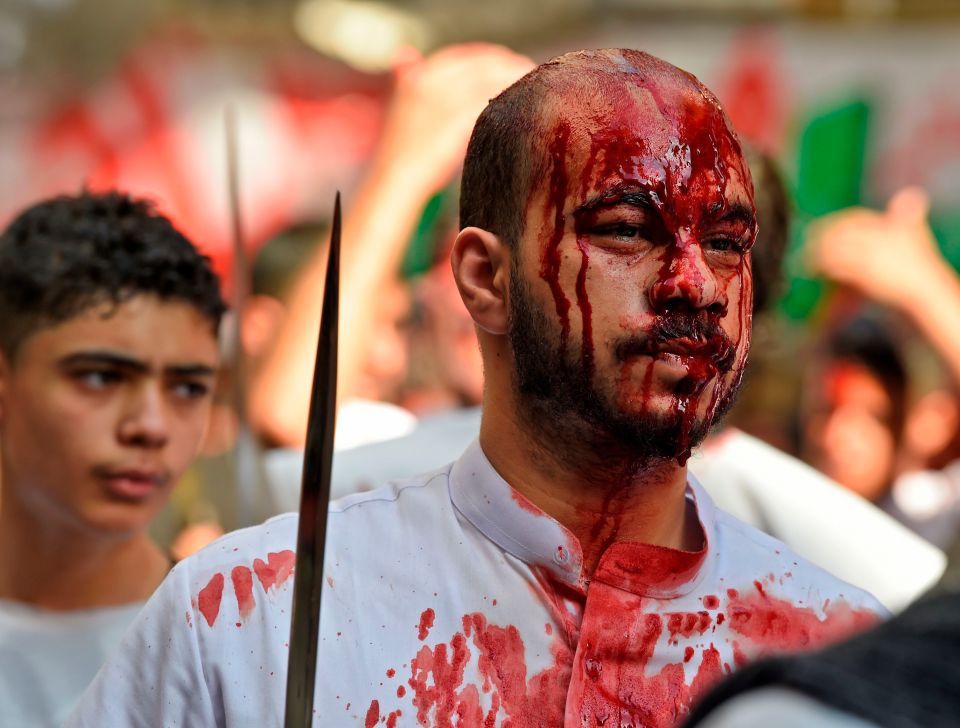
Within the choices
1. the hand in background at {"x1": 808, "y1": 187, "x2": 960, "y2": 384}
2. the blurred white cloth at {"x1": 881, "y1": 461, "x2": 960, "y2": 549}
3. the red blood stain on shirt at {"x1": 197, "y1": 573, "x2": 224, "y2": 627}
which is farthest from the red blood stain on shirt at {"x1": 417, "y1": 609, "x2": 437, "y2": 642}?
the hand in background at {"x1": 808, "y1": 187, "x2": 960, "y2": 384}

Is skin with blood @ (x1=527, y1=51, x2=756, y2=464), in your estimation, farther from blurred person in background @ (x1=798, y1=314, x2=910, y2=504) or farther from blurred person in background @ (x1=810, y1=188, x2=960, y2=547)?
blurred person in background @ (x1=798, y1=314, x2=910, y2=504)

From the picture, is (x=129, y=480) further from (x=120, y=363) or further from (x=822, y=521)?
(x=822, y=521)

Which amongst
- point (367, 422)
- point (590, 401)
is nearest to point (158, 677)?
point (590, 401)

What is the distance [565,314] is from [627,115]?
10.6 inches

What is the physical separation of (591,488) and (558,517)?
59 mm

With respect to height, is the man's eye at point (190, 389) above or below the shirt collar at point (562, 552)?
below

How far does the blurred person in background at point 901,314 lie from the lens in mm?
4559

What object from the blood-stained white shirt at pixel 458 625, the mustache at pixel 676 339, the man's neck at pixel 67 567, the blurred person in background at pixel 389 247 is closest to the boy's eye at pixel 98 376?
the man's neck at pixel 67 567

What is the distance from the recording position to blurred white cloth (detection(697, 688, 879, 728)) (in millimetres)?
990

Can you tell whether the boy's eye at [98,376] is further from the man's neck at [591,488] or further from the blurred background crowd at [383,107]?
the blurred background crowd at [383,107]

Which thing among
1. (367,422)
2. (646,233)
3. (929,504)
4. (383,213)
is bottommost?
(929,504)

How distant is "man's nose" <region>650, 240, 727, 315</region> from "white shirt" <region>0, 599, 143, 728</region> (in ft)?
4.48

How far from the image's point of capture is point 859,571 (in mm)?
2969

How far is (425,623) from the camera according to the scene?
5.94 ft
